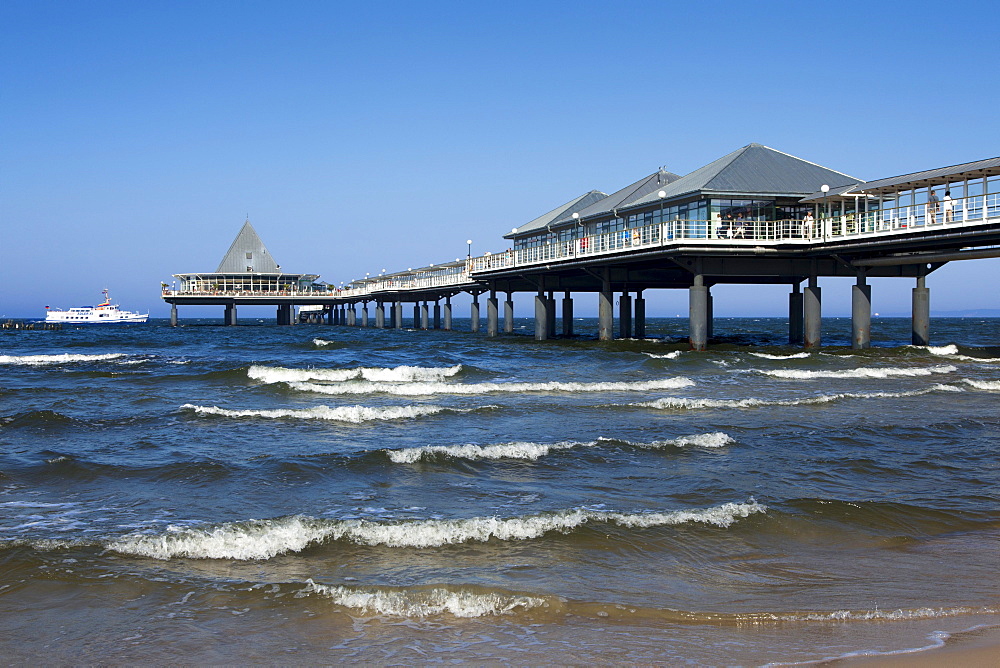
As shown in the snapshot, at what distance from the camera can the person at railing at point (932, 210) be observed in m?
27.2

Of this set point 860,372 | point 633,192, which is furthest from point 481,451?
point 633,192

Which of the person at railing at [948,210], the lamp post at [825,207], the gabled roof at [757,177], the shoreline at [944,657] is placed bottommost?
the shoreline at [944,657]

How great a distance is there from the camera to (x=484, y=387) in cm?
2373

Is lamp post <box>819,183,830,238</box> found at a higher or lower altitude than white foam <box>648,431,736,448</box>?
higher

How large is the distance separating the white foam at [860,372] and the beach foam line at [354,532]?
1792 centimetres

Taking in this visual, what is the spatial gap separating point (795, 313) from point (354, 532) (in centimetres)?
3520

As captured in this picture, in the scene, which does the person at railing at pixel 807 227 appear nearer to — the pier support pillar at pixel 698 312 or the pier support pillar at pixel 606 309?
the pier support pillar at pixel 698 312

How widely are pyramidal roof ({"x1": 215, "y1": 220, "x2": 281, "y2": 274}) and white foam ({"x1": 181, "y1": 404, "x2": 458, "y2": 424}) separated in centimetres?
8137

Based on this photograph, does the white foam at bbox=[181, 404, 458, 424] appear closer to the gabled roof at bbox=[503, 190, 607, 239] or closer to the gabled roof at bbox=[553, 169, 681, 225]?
the gabled roof at bbox=[553, 169, 681, 225]

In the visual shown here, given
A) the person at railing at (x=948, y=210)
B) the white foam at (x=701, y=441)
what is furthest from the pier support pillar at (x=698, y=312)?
the white foam at (x=701, y=441)

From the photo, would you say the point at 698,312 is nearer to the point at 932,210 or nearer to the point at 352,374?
the point at 932,210

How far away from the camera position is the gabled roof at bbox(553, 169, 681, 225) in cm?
4475

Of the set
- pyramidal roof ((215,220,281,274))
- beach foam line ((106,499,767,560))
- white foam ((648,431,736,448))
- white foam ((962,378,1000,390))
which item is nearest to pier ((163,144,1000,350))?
white foam ((962,378,1000,390))

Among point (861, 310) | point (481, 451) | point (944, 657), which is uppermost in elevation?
point (861, 310)
